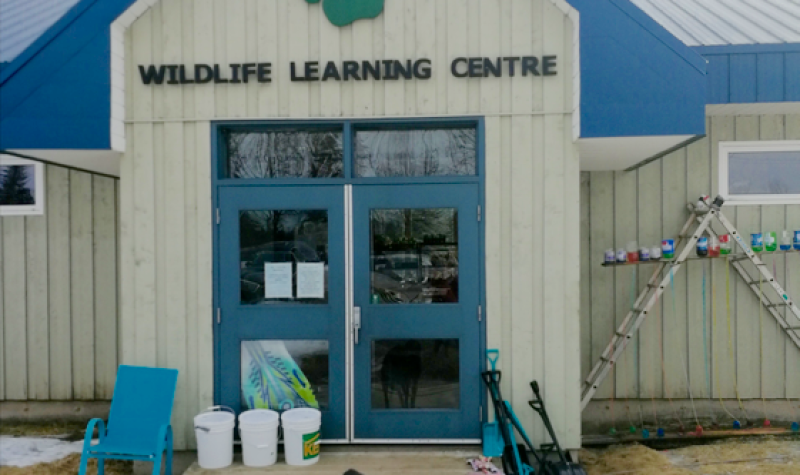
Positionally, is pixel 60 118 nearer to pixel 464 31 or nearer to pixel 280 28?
pixel 280 28

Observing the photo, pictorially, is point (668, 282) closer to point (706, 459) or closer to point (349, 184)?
point (706, 459)

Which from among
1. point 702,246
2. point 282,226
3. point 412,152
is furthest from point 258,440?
point 702,246

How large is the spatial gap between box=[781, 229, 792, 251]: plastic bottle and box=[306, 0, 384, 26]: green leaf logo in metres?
4.36

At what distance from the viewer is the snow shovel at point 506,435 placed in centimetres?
438

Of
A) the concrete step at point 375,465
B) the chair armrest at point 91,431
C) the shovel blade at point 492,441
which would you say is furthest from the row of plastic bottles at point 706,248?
the chair armrest at point 91,431

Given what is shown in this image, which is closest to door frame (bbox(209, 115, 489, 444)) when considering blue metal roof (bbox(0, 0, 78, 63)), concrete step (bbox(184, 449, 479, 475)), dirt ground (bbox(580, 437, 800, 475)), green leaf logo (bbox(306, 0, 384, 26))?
concrete step (bbox(184, 449, 479, 475))

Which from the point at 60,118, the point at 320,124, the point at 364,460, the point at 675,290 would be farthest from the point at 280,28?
the point at 675,290

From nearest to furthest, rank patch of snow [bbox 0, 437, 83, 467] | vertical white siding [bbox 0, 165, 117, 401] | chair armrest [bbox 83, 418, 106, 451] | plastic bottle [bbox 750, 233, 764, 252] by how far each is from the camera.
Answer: chair armrest [bbox 83, 418, 106, 451]
patch of snow [bbox 0, 437, 83, 467]
plastic bottle [bbox 750, 233, 764, 252]
vertical white siding [bbox 0, 165, 117, 401]

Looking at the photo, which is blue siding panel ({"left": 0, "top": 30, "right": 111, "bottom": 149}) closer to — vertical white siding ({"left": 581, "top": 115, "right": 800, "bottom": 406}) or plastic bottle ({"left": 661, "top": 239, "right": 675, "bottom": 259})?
vertical white siding ({"left": 581, "top": 115, "right": 800, "bottom": 406})

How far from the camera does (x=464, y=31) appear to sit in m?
4.75

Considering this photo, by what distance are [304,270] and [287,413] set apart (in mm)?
1113

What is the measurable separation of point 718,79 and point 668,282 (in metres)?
1.90

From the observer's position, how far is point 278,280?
483 centimetres

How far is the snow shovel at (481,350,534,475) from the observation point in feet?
14.4
